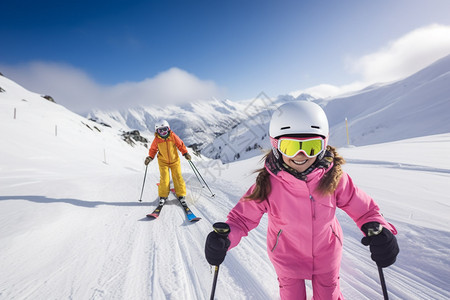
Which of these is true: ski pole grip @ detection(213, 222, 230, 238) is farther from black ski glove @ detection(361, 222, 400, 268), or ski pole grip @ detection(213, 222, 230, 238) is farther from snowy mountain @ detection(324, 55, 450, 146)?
snowy mountain @ detection(324, 55, 450, 146)

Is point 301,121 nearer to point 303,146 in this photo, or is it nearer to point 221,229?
point 303,146

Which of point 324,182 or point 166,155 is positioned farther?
point 166,155

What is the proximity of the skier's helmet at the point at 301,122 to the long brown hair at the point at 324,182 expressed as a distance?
10.2 inches

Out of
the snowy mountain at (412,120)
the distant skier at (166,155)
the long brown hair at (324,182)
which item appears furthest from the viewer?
the snowy mountain at (412,120)

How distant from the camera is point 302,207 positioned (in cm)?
183

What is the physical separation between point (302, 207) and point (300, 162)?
15.8 inches

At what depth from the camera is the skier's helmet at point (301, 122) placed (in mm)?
1839

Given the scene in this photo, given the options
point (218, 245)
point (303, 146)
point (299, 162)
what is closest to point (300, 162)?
point (299, 162)

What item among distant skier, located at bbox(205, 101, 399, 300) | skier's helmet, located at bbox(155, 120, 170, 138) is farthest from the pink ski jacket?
skier's helmet, located at bbox(155, 120, 170, 138)

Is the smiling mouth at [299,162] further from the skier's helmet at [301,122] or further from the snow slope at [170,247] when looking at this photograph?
the snow slope at [170,247]

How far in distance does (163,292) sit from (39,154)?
13.5 metres

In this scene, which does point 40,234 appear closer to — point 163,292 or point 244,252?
point 163,292

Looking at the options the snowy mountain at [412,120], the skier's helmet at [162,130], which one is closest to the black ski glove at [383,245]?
the skier's helmet at [162,130]

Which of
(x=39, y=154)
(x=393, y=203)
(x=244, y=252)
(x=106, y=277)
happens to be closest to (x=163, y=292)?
(x=106, y=277)
